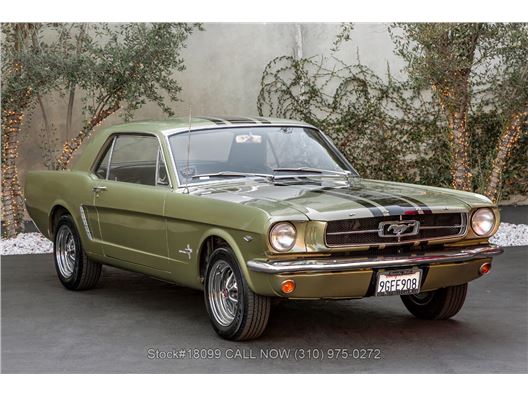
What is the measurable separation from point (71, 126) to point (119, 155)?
19.7ft

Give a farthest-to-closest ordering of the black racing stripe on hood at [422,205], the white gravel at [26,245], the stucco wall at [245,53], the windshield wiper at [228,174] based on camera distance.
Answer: the stucco wall at [245,53] → the white gravel at [26,245] → the windshield wiper at [228,174] → the black racing stripe on hood at [422,205]

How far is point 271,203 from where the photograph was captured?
6.32m

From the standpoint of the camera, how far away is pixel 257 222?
612 cm

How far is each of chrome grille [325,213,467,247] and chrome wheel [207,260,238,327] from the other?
2.72 ft

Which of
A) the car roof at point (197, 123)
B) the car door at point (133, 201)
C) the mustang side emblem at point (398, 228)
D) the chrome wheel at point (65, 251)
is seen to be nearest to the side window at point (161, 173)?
the car door at point (133, 201)

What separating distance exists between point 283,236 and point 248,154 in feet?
5.22

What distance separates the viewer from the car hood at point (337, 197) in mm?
6215

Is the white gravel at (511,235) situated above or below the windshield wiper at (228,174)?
below

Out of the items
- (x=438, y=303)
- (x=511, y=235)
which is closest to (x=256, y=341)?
(x=438, y=303)

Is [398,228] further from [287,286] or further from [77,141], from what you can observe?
[77,141]

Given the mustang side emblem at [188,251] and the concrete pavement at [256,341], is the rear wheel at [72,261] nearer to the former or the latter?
the concrete pavement at [256,341]

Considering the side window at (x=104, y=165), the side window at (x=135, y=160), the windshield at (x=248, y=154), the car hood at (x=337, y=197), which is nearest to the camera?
the car hood at (x=337, y=197)

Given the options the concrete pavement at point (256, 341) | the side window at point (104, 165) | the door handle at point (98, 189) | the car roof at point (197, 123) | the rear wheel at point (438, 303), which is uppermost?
the car roof at point (197, 123)

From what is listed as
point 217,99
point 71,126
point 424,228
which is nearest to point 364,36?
point 217,99
